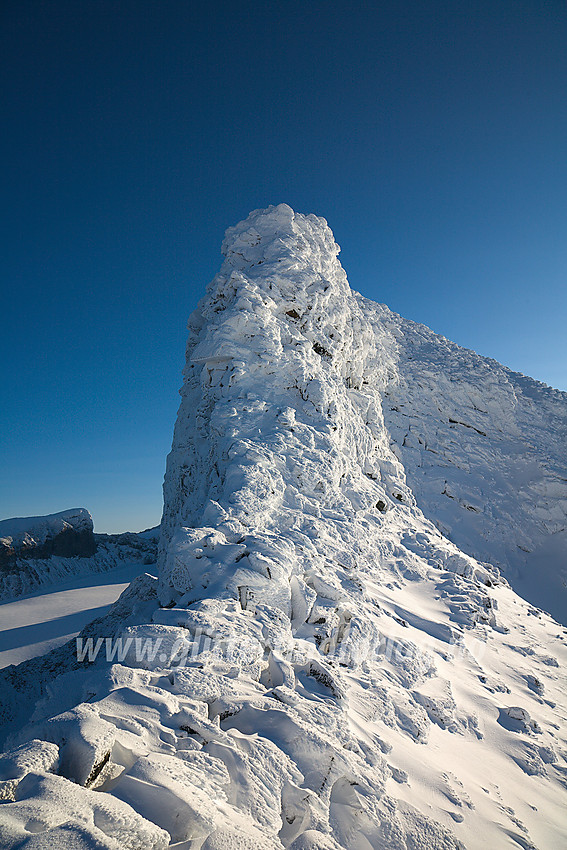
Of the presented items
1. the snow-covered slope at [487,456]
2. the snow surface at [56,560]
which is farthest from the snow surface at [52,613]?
the snow-covered slope at [487,456]

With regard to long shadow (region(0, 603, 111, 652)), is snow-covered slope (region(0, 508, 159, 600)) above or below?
above

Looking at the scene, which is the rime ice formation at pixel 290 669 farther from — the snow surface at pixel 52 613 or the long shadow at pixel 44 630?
the snow surface at pixel 52 613

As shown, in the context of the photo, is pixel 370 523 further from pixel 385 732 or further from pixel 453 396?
pixel 453 396

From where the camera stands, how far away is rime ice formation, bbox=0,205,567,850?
2486mm

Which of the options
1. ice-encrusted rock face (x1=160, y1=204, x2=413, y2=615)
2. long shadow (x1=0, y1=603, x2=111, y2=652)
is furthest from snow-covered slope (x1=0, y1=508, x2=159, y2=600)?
ice-encrusted rock face (x1=160, y1=204, x2=413, y2=615)

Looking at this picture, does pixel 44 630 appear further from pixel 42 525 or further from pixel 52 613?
pixel 42 525

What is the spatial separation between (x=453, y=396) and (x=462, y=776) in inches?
780

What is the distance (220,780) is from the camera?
2.68 meters

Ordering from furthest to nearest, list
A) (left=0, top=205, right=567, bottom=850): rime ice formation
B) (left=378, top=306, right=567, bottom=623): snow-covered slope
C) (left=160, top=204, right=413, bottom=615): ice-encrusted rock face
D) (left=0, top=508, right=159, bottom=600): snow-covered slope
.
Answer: (left=0, top=508, right=159, bottom=600): snow-covered slope, (left=378, top=306, right=567, bottom=623): snow-covered slope, (left=160, top=204, right=413, bottom=615): ice-encrusted rock face, (left=0, top=205, right=567, bottom=850): rime ice formation

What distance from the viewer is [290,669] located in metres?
4.23

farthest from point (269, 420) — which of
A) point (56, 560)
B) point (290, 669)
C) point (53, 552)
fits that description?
point (53, 552)

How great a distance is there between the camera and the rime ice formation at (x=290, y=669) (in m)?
2.49

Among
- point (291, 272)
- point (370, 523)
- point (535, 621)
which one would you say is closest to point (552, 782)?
point (370, 523)

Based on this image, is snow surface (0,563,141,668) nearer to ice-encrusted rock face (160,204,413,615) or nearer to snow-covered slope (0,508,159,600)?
snow-covered slope (0,508,159,600)
